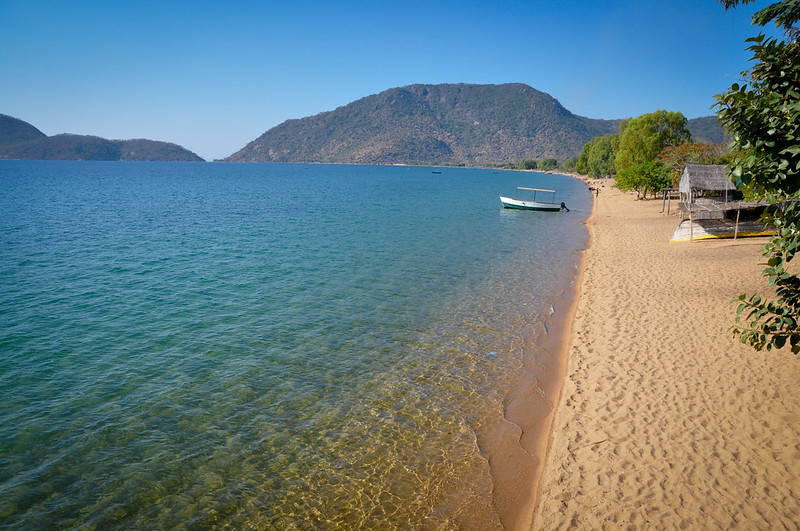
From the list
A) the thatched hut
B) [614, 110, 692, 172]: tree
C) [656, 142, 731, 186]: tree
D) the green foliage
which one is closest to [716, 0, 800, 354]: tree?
the thatched hut

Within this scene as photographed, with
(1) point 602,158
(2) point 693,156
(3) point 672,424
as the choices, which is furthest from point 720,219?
(1) point 602,158

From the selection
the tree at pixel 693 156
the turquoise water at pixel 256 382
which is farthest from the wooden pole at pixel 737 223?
the tree at pixel 693 156

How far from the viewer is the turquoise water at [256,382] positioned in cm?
796

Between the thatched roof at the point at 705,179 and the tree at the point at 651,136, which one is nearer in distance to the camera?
the thatched roof at the point at 705,179

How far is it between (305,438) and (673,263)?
68.2 ft

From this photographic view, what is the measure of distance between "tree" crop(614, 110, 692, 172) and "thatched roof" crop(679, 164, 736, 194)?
114ft

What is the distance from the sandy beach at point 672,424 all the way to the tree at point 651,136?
2090 inches

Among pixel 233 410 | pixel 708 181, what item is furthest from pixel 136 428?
pixel 708 181

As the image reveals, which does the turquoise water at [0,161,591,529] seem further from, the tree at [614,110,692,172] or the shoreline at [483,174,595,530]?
the tree at [614,110,692,172]

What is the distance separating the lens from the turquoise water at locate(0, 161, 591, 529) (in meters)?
7.96

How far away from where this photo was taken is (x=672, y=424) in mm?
9234

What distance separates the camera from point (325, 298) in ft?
62.0

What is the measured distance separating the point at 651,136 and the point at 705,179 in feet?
126

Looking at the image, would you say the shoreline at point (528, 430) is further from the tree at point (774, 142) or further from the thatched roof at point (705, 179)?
the thatched roof at point (705, 179)
